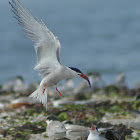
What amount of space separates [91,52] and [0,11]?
1441cm

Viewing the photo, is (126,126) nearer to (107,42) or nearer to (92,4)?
(107,42)

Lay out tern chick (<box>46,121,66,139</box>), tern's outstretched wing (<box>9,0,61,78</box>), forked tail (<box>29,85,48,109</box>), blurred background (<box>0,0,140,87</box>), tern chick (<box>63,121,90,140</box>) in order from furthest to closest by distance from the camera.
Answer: blurred background (<box>0,0,140,87</box>) → forked tail (<box>29,85,48,109</box>) → tern's outstretched wing (<box>9,0,61,78</box>) → tern chick (<box>46,121,66,139</box>) → tern chick (<box>63,121,90,140</box>)

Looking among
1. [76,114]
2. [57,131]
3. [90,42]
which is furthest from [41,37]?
[90,42]

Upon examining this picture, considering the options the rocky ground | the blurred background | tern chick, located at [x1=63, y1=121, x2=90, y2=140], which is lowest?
tern chick, located at [x1=63, y1=121, x2=90, y2=140]

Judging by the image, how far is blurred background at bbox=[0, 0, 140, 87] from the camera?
1503cm

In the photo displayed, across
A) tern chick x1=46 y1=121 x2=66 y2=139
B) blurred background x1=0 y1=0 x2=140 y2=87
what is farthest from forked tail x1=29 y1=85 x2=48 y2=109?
blurred background x1=0 y1=0 x2=140 y2=87

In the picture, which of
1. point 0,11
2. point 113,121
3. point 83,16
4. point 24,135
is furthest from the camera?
point 0,11

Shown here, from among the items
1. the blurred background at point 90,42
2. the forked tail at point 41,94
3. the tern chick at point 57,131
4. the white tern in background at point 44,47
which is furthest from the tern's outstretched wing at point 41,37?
the blurred background at point 90,42

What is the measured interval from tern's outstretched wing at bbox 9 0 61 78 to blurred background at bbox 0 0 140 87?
4.77 m

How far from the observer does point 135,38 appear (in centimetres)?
2064

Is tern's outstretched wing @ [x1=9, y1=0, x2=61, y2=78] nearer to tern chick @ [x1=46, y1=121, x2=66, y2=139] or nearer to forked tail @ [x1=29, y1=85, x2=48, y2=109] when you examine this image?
forked tail @ [x1=29, y1=85, x2=48, y2=109]

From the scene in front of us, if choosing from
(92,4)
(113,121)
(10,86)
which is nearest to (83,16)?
(92,4)

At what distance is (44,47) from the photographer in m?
4.82

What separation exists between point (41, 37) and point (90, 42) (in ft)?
52.4
